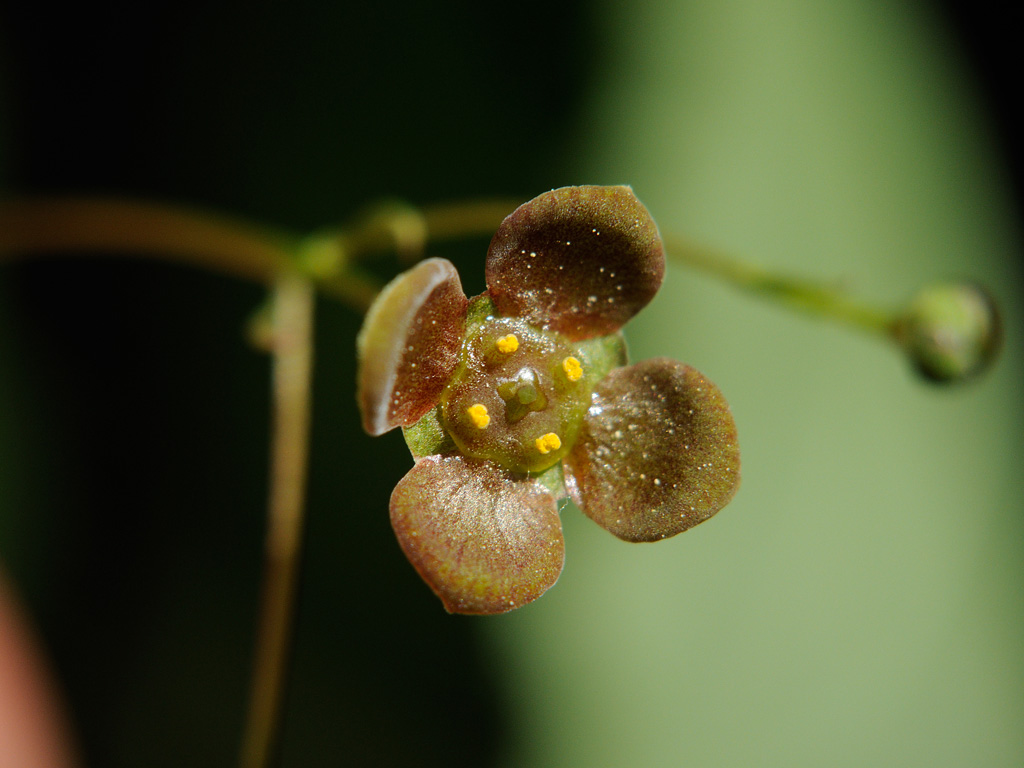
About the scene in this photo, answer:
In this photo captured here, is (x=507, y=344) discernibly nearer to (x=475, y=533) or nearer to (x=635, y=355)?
(x=475, y=533)

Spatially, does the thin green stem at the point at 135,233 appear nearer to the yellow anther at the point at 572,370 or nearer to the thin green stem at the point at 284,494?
the thin green stem at the point at 284,494

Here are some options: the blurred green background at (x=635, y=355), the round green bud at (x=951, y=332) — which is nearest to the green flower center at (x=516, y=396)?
the round green bud at (x=951, y=332)

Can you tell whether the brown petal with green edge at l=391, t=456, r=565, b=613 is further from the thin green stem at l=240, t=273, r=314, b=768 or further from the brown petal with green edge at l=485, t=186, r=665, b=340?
the thin green stem at l=240, t=273, r=314, b=768

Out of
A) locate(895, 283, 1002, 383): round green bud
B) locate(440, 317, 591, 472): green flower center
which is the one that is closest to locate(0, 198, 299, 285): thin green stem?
locate(440, 317, 591, 472): green flower center

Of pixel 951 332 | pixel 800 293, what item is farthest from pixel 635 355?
pixel 951 332

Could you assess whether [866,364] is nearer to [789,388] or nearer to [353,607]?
[789,388]
